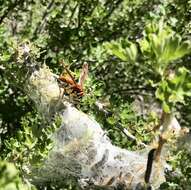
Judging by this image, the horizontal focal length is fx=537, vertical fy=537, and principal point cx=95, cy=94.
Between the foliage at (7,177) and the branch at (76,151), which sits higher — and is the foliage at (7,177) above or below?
below

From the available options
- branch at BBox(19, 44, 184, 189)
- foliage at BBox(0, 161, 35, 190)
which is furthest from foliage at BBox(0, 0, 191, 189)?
foliage at BBox(0, 161, 35, 190)

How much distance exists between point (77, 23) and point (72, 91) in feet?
6.83

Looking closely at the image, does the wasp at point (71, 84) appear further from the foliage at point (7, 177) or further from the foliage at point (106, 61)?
the foliage at point (7, 177)

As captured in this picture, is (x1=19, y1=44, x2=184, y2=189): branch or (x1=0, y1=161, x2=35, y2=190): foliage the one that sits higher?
(x1=19, y1=44, x2=184, y2=189): branch

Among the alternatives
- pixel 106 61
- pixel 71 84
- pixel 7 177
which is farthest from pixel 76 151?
pixel 106 61

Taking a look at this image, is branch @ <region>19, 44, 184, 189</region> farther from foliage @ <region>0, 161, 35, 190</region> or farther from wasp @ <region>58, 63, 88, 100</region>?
foliage @ <region>0, 161, 35, 190</region>

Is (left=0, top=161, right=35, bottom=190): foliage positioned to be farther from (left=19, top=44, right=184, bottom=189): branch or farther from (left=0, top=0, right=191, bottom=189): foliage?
(left=19, top=44, right=184, bottom=189): branch

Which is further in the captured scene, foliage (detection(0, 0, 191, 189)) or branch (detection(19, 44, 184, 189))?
branch (detection(19, 44, 184, 189))

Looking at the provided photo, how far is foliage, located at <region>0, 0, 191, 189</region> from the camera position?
5.04ft

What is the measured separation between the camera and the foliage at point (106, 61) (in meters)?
1.54

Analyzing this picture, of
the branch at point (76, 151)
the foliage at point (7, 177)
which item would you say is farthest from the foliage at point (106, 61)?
the foliage at point (7, 177)

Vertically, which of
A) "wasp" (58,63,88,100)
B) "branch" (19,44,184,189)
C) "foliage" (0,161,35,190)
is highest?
"wasp" (58,63,88,100)

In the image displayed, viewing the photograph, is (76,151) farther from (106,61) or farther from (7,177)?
(106,61)

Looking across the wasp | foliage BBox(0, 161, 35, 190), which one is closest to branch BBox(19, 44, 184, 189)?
the wasp
